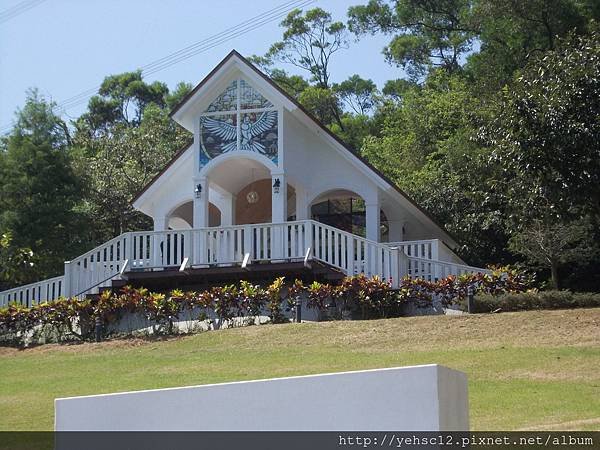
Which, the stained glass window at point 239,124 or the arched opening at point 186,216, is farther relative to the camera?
the arched opening at point 186,216

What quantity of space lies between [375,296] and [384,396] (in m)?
13.2

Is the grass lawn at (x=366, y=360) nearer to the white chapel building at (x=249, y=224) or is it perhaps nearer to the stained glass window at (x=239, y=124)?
the white chapel building at (x=249, y=224)

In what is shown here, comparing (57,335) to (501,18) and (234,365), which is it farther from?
(501,18)

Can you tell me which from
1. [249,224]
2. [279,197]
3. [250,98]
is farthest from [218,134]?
[249,224]

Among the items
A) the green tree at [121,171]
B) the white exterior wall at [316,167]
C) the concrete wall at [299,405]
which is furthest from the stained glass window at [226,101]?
the concrete wall at [299,405]

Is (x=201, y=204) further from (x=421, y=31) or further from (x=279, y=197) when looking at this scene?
(x=421, y=31)

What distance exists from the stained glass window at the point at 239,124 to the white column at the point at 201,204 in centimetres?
51

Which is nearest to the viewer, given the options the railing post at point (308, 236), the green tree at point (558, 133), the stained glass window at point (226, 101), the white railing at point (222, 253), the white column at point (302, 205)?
the green tree at point (558, 133)

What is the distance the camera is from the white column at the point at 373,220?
2514cm

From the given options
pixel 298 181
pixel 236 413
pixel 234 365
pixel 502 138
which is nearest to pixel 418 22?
pixel 298 181

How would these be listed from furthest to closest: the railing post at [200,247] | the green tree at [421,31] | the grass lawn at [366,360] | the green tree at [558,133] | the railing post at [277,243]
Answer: the green tree at [421,31]
the railing post at [200,247]
the railing post at [277,243]
the green tree at [558,133]
the grass lawn at [366,360]

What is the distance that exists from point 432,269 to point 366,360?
6894 mm

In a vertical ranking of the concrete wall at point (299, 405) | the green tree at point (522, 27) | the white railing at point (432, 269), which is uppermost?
the green tree at point (522, 27)

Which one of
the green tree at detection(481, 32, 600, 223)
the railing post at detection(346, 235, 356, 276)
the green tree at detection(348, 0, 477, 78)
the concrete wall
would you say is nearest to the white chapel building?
the railing post at detection(346, 235, 356, 276)
